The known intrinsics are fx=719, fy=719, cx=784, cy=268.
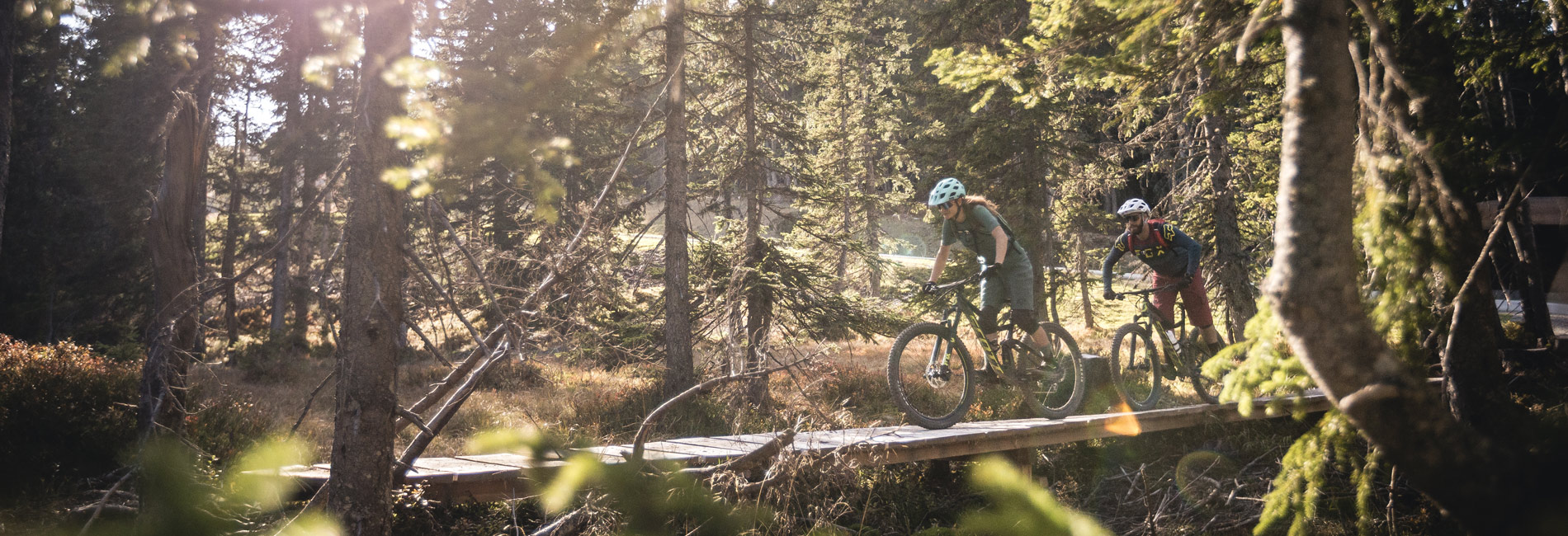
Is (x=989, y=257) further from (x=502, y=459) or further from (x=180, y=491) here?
(x=180, y=491)

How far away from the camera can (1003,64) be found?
207 inches

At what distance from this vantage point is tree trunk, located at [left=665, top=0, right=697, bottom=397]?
34.3 feet

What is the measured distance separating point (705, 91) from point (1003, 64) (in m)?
7.92

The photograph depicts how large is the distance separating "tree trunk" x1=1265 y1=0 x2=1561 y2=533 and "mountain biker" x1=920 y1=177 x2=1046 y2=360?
4324 mm

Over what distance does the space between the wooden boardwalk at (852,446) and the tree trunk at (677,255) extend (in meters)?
3.82

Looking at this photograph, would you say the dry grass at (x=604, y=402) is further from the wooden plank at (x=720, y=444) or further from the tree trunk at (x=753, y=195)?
the tree trunk at (x=753, y=195)

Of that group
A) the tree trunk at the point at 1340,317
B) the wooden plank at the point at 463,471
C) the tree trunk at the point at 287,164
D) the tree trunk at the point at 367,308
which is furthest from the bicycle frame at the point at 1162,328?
the tree trunk at the point at 287,164

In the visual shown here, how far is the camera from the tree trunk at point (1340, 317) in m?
2.26

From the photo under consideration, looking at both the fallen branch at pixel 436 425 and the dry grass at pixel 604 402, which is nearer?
the fallen branch at pixel 436 425

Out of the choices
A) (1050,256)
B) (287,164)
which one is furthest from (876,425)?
(287,164)

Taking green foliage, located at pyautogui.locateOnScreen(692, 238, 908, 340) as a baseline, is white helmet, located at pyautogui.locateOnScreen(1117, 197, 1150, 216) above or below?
above

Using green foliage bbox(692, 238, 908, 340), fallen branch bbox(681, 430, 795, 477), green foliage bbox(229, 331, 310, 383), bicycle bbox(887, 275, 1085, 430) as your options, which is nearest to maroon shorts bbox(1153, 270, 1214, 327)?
bicycle bbox(887, 275, 1085, 430)

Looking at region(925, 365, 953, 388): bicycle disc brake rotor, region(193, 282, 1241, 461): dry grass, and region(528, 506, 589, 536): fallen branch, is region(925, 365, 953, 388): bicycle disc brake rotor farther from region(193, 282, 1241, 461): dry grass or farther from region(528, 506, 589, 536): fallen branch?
region(528, 506, 589, 536): fallen branch

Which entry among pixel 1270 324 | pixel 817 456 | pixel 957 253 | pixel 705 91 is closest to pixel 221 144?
pixel 705 91
